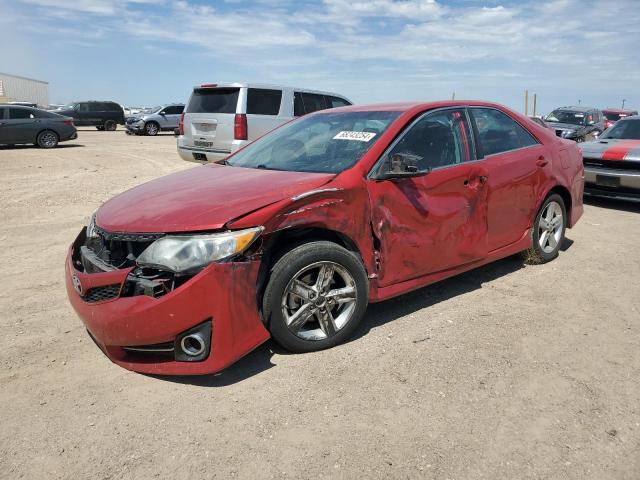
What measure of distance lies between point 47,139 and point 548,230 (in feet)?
59.1

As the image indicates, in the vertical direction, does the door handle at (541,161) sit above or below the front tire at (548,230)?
above

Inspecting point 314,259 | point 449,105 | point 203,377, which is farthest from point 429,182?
point 203,377

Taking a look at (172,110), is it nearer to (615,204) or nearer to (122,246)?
(615,204)

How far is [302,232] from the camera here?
3.25 metres

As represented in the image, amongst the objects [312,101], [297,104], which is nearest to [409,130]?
[297,104]

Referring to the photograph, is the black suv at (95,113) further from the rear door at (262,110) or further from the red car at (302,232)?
the red car at (302,232)

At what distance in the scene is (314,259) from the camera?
316 centimetres

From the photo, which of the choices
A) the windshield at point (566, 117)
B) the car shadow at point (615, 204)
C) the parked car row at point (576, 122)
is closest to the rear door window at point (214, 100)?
the car shadow at point (615, 204)

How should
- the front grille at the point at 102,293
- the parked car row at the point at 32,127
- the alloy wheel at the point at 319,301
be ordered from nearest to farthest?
the front grille at the point at 102,293
the alloy wheel at the point at 319,301
the parked car row at the point at 32,127

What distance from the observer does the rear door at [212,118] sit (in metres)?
9.50

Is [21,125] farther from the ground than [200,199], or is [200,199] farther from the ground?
[21,125]

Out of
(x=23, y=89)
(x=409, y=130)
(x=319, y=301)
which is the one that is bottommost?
(x=319, y=301)

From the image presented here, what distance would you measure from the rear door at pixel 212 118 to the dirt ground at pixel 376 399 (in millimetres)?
5455

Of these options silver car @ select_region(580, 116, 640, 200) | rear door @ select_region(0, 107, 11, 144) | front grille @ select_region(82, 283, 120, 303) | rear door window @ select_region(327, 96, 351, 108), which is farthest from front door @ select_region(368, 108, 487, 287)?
rear door @ select_region(0, 107, 11, 144)
